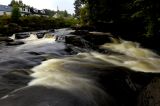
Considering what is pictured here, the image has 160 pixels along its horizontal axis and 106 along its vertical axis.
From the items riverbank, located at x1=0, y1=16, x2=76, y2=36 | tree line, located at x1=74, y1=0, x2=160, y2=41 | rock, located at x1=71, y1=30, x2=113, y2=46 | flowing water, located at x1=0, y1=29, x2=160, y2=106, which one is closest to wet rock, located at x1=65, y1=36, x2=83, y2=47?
rock, located at x1=71, y1=30, x2=113, y2=46

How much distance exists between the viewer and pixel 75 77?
8859 mm

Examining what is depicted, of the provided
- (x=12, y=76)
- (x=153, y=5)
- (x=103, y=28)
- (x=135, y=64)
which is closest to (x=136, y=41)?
(x=103, y=28)

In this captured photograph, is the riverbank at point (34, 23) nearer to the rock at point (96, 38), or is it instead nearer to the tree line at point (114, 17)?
the tree line at point (114, 17)

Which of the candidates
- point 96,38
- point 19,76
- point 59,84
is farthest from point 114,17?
point 59,84

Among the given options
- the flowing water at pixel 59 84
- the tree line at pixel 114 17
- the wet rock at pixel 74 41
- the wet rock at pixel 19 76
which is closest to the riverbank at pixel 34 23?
the tree line at pixel 114 17

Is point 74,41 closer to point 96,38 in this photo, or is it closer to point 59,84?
point 96,38

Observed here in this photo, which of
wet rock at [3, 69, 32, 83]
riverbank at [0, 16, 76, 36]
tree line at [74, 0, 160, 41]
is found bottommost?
riverbank at [0, 16, 76, 36]

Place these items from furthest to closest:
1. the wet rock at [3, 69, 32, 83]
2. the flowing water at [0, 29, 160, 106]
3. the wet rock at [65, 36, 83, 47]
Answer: the wet rock at [65, 36, 83, 47] → the wet rock at [3, 69, 32, 83] → the flowing water at [0, 29, 160, 106]

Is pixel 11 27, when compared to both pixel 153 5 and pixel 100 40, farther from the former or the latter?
pixel 153 5

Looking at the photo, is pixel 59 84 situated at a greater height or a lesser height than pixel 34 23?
greater

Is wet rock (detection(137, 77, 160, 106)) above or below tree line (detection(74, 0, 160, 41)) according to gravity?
below

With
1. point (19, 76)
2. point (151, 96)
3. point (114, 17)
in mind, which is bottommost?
point (19, 76)

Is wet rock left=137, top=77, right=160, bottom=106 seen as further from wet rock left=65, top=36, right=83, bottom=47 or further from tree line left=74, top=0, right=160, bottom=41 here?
tree line left=74, top=0, right=160, bottom=41

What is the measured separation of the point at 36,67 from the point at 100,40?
29.3ft
